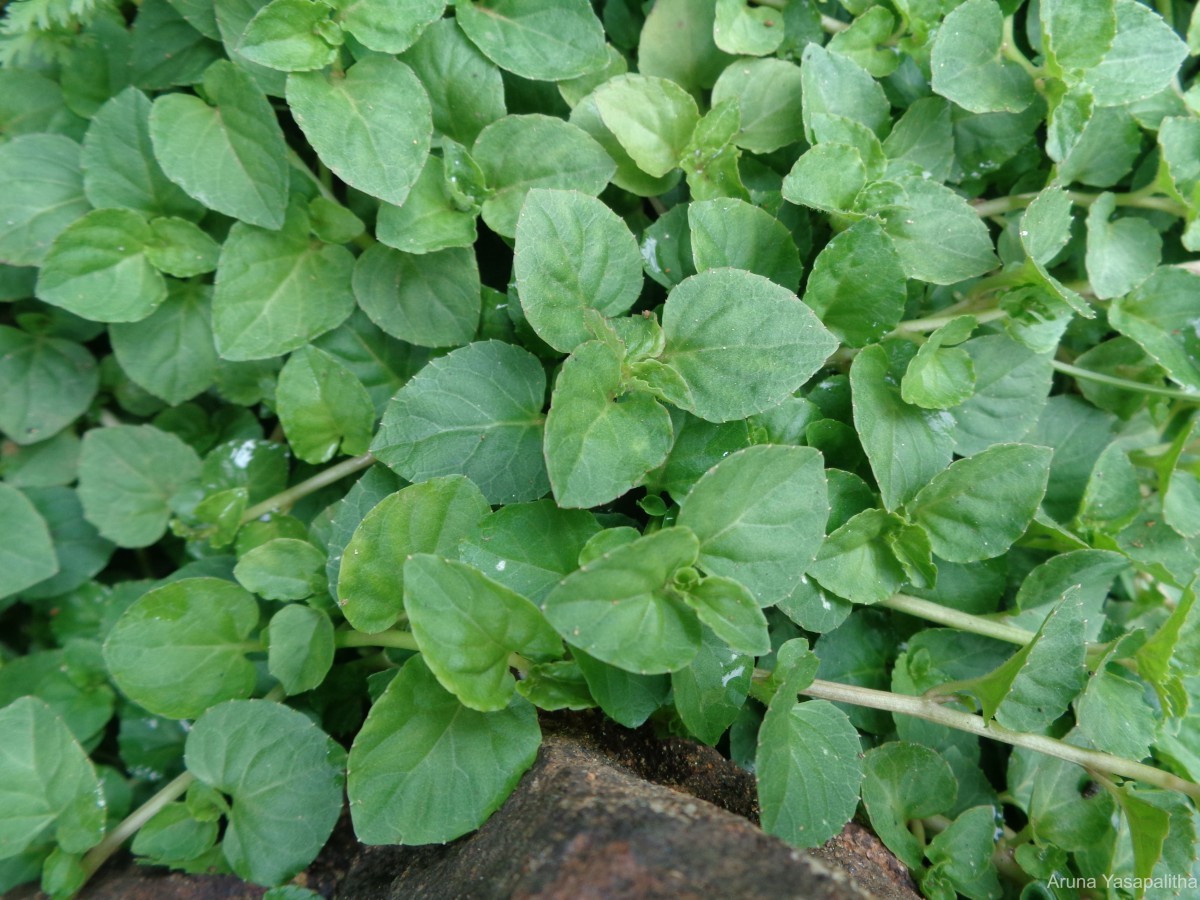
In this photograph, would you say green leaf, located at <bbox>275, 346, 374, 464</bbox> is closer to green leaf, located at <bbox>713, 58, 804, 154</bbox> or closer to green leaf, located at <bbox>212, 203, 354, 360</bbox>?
green leaf, located at <bbox>212, 203, 354, 360</bbox>

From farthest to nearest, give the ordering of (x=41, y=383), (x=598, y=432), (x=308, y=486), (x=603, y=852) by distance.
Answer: (x=41, y=383) < (x=308, y=486) < (x=598, y=432) < (x=603, y=852)

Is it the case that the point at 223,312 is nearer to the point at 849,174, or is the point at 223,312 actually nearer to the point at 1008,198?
the point at 849,174

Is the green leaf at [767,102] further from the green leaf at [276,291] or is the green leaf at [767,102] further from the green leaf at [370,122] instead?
the green leaf at [276,291]

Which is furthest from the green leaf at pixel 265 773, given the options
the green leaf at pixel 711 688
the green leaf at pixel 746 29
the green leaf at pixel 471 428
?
the green leaf at pixel 746 29

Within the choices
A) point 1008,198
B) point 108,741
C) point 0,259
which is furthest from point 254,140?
point 1008,198

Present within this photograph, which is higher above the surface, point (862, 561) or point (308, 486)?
point (308, 486)

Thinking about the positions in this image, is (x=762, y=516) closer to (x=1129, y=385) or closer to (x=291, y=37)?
(x=1129, y=385)

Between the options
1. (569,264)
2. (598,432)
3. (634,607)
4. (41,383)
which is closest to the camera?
(634,607)

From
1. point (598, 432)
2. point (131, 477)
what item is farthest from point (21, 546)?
point (598, 432)
